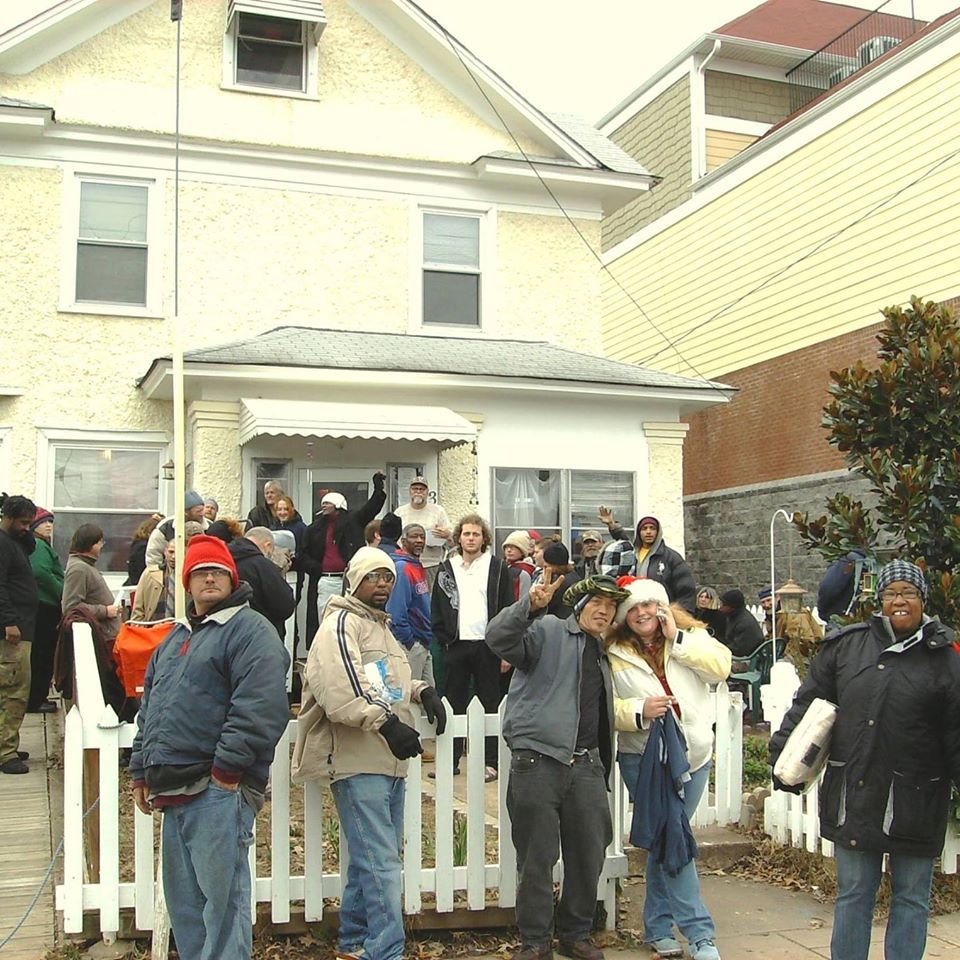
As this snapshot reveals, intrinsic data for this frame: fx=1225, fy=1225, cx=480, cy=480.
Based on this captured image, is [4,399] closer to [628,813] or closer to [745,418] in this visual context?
[628,813]

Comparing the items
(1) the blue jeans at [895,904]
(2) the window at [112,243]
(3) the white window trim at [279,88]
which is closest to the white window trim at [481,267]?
(3) the white window trim at [279,88]

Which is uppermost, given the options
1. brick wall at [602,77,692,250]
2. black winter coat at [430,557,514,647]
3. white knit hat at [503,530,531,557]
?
brick wall at [602,77,692,250]

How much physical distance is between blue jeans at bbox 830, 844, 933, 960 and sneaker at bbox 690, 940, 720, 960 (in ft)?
2.46

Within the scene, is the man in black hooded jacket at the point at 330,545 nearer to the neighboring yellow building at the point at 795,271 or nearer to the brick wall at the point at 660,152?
the neighboring yellow building at the point at 795,271

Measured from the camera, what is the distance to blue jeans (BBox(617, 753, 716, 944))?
5.68 meters

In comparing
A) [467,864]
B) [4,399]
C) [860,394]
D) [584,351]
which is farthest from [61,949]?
[584,351]

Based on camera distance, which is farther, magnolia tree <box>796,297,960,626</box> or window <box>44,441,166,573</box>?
window <box>44,441,166,573</box>

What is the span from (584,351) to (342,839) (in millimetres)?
10641

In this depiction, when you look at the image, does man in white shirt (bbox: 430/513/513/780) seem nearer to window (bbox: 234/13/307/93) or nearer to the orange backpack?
the orange backpack

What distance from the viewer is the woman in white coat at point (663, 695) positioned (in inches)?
226

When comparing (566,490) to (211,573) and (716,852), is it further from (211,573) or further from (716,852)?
(211,573)

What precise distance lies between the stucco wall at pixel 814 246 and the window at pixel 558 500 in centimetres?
542

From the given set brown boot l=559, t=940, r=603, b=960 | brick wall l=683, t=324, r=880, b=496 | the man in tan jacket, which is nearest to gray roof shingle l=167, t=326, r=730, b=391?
brick wall l=683, t=324, r=880, b=496

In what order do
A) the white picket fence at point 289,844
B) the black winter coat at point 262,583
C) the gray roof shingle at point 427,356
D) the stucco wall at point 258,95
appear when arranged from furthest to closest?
the stucco wall at point 258,95 → the gray roof shingle at point 427,356 → the black winter coat at point 262,583 → the white picket fence at point 289,844
